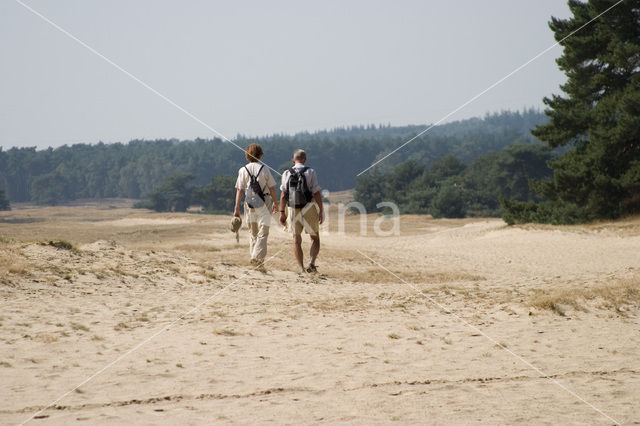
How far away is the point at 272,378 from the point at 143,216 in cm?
4036

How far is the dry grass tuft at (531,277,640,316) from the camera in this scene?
757 cm

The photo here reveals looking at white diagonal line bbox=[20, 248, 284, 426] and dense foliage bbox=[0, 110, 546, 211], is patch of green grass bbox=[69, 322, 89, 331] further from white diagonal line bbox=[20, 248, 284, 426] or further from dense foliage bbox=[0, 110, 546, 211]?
dense foliage bbox=[0, 110, 546, 211]

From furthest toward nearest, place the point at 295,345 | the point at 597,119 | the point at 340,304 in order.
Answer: the point at 597,119, the point at 340,304, the point at 295,345

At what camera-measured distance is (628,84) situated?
23.4 metres

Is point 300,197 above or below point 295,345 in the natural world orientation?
above

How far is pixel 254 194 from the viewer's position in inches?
394

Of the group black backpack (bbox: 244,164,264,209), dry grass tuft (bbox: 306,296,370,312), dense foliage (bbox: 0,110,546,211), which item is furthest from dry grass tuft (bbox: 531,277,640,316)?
dense foliage (bbox: 0,110,546,211)

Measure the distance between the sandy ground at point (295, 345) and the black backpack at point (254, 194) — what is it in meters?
1.27

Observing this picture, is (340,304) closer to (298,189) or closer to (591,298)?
(298,189)

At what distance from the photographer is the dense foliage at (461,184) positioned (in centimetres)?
5712

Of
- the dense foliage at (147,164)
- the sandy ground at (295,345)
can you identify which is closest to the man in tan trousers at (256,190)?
the sandy ground at (295,345)

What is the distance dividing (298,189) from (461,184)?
57078 mm

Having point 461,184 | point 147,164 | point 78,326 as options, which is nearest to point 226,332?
point 78,326

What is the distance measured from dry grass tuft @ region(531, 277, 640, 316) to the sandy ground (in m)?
0.04
